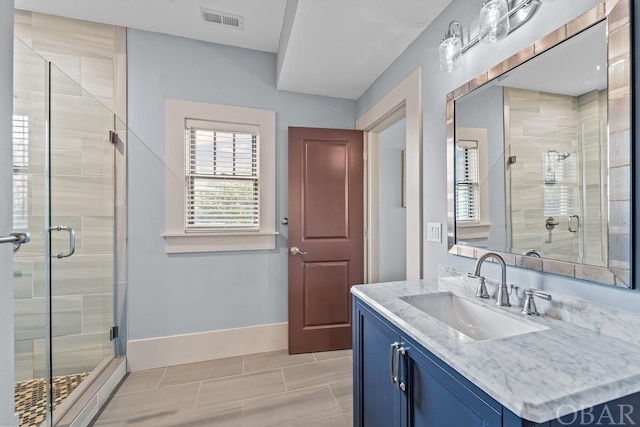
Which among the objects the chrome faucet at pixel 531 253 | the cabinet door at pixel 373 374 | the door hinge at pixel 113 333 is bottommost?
the door hinge at pixel 113 333

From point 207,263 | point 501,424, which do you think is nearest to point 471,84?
point 501,424

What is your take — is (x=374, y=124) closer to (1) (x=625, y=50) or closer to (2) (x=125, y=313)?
(1) (x=625, y=50)

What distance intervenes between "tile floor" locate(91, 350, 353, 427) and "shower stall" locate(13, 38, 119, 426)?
34 cm

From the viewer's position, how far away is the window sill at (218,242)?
2.27 metres

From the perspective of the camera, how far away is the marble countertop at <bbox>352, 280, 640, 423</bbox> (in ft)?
1.83

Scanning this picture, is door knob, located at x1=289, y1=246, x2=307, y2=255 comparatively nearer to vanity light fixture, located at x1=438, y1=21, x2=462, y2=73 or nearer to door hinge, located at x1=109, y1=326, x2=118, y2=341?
door hinge, located at x1=109, y1=326, x2=118, y2=341

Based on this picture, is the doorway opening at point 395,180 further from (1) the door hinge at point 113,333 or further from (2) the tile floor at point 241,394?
(1) the door hinge at point 113,333

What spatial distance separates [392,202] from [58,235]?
9.86 feet

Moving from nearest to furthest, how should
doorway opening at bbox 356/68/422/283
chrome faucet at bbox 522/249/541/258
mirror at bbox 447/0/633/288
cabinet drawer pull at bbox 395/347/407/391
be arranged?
mirror at bbox 447/0/633/288, cabinet drawer pull at bbox 395/347/407/391, chrome faucet at bbox 522/249/541/258, doorway opening at bbox 356/68/422/283

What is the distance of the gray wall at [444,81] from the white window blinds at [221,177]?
137cm

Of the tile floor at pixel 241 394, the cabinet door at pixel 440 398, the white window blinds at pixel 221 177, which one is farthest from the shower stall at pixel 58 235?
the cabinet door at pixel 440 398

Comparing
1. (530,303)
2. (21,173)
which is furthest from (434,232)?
(21,173)

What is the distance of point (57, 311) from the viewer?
5.68ft

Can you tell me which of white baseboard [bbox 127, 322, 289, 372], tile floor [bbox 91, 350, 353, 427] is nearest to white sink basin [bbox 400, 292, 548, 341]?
tile floor [bbox 91, 350, 353, 427]
